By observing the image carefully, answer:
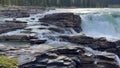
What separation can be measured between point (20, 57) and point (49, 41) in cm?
943

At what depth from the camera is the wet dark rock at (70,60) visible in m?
26.6

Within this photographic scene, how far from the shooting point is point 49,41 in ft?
120

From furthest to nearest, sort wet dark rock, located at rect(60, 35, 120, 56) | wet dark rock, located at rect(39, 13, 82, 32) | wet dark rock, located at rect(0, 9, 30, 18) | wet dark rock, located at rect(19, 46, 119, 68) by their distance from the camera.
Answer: wet dark rock, located at rect(0, 9, 30, 18)
wet dark rock, located at rect(39, 13, 82, 32)
wet dark rock, located at rect(60, 35, 120, 56)
wet dark rock, located at rect(19, 46, 119, 68)

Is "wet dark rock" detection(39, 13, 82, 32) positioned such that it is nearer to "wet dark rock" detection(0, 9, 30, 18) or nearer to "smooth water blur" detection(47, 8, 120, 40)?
"smooth water blur" detection(47, 8, 120, 40)

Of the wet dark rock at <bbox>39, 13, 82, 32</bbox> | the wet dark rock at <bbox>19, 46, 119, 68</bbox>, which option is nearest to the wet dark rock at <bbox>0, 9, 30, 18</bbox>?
the wet dark rock at <bbox>39, 13, 82, 32</bbox>

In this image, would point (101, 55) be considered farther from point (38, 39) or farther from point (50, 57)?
point (38, 39)

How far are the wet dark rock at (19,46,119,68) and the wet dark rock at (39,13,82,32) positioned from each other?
15736 millimetres

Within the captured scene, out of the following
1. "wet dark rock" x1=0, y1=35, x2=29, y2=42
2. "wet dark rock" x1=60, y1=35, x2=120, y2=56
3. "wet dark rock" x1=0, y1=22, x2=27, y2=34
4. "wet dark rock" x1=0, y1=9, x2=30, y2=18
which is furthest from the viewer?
"wet dark rock" x1=0, y1=9, x2=30, y2=18

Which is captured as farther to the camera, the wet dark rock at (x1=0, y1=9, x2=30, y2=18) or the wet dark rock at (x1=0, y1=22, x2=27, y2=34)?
the wet dark rock at (x1=0, y1=9, x2=30, y2=18)

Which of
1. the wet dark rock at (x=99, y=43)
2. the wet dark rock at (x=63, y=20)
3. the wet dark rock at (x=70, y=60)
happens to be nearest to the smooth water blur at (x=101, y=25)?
the wet dark rock at (x=63, y=20)

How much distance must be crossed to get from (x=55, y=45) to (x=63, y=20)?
12.6 metres

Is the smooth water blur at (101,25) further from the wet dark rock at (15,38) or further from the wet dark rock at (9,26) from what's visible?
the wet dark rock at (15,38)

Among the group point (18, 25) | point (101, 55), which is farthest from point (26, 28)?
point (101, 55)

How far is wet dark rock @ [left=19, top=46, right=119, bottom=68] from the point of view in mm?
26641
